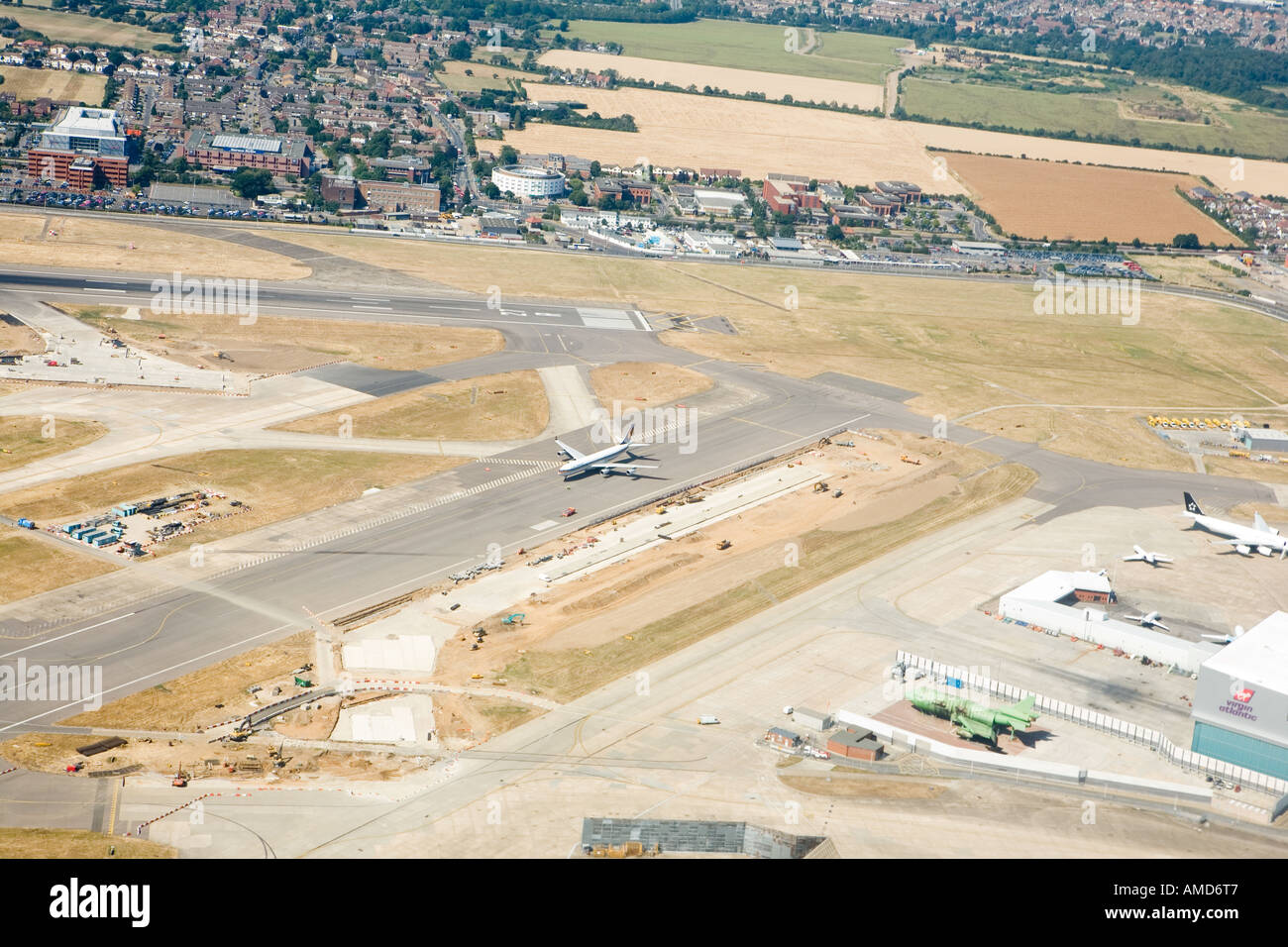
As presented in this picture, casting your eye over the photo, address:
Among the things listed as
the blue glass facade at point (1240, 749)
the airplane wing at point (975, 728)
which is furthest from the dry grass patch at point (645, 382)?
the blue glass facade at point (1240, 749)

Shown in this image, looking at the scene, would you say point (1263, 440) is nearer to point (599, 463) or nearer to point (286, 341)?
point (599, 463)

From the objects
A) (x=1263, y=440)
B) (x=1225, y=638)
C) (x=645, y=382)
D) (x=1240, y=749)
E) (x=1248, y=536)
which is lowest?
(x=1240, y=749)

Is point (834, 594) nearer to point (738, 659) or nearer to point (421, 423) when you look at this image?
point (738, 659)

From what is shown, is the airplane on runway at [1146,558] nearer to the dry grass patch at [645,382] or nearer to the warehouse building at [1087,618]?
the warehouse building at [1087,618]

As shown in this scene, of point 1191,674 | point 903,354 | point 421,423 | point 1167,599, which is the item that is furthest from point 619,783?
point 903,354

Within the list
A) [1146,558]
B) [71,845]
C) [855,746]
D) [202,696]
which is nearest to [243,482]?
[202,696]

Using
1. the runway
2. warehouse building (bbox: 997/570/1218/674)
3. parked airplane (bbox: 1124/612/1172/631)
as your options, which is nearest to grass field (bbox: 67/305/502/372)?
the runway
